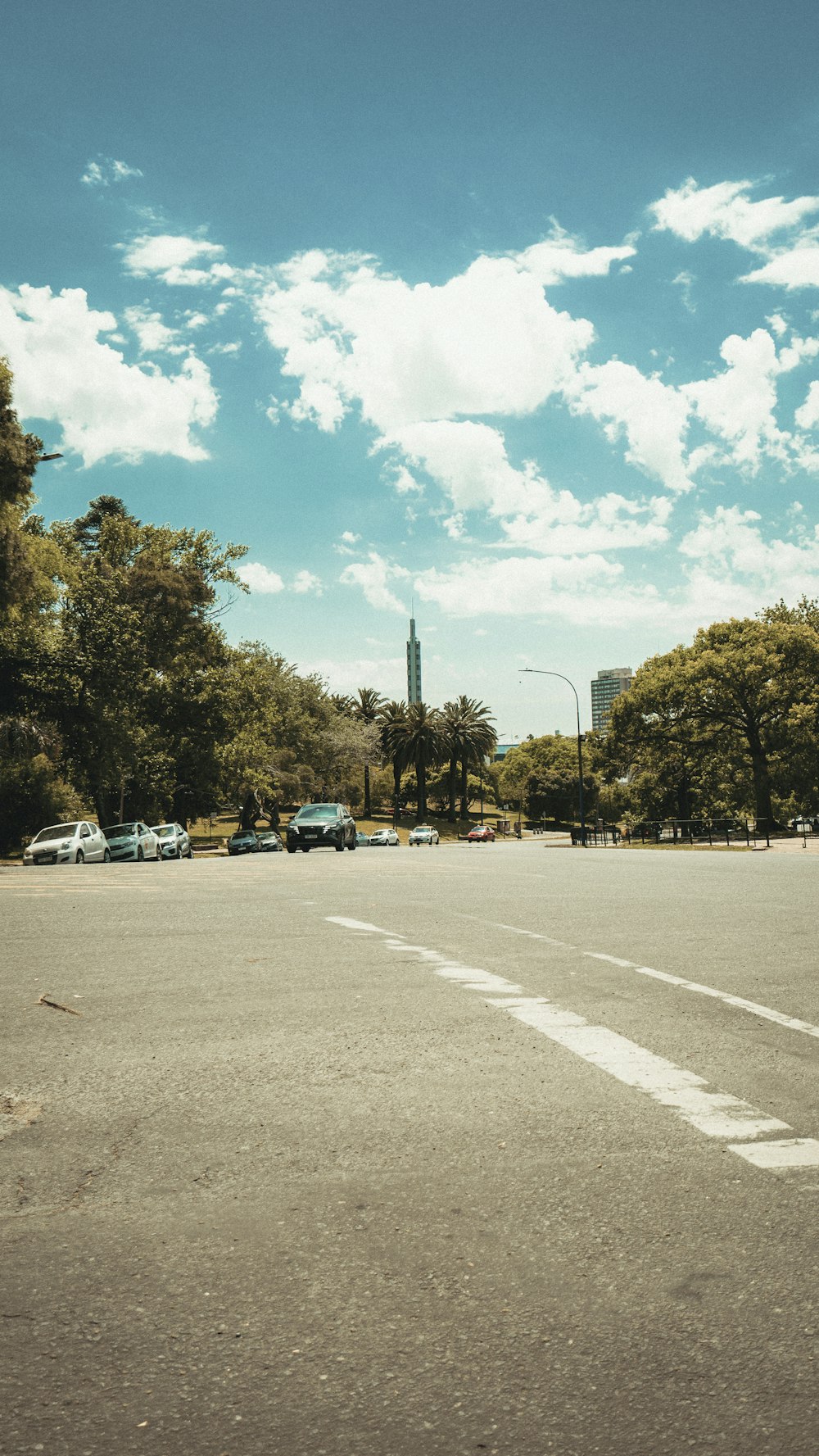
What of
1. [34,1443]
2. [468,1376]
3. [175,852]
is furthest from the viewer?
[175,852]

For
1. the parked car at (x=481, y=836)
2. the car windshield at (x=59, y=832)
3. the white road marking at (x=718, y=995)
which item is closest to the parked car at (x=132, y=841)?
the car windshield at (x=59, y=832)

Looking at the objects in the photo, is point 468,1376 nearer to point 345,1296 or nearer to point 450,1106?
point 345,1296

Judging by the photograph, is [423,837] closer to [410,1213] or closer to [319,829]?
[319,829]

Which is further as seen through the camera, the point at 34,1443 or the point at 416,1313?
the point at 416,1313

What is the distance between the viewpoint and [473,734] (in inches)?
3890

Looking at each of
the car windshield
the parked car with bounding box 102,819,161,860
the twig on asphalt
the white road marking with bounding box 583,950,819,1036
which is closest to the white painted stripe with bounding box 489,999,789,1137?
the white road marking with bounding box 583,950,819,1036

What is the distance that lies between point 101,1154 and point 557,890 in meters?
13.4

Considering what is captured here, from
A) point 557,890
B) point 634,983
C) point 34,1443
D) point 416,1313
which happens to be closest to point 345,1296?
point 416,1313

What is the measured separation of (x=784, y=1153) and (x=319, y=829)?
35.4 meters

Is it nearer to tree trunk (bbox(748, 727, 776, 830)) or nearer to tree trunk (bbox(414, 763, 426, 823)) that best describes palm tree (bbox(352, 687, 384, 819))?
tree trunk (bbox(414, 763, 426, 823))

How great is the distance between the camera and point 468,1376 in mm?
2695

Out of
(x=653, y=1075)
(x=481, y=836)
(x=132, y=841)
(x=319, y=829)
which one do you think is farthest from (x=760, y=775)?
(x=653, y=1075)

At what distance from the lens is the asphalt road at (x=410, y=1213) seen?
2.59 m

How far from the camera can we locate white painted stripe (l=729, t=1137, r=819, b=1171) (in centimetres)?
411
